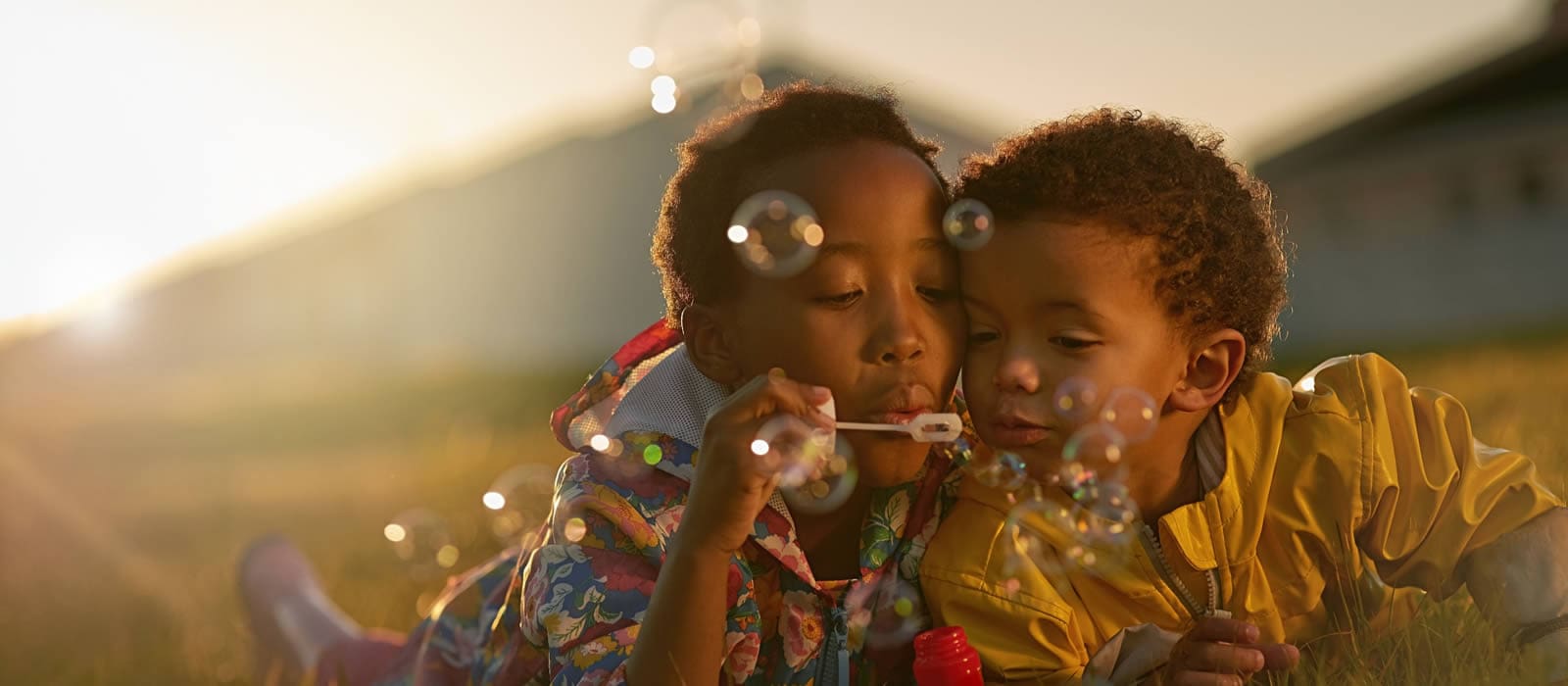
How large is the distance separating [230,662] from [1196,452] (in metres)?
2.44

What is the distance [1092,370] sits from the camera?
7.54ft

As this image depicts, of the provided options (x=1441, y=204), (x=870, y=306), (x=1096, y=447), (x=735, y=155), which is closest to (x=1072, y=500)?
(x=1096, y=447)

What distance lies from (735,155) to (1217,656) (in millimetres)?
1092

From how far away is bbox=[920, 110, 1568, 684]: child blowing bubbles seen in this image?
2.31 meters

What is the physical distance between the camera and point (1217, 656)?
2.12 metres

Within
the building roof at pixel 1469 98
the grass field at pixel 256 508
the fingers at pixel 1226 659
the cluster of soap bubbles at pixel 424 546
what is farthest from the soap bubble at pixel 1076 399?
the building roof at pixel 1469 98

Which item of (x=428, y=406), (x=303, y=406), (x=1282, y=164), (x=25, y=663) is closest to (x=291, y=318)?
(x=303, y=406)

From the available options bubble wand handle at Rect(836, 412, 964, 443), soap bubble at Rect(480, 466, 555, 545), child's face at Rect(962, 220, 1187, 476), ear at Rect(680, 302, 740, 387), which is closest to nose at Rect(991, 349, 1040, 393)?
child's face at Rect(962, 220, 1187, 476)

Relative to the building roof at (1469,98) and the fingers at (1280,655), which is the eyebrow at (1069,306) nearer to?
the fingers at (1280,655)

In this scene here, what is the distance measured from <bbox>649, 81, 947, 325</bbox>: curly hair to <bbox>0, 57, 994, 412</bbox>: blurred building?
13.4 metres

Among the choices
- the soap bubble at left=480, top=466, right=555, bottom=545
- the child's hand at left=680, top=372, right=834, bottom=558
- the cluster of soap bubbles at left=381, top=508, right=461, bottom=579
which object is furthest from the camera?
the cluster of soap bubbles at left=381, top=508, right=461, bottom=579

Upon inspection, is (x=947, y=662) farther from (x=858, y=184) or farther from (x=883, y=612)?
(x=858, y=184)

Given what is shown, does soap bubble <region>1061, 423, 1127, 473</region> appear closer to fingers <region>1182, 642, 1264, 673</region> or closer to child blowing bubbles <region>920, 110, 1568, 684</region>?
child blowing bubbles <region>920, 110, 1568, 684</region>

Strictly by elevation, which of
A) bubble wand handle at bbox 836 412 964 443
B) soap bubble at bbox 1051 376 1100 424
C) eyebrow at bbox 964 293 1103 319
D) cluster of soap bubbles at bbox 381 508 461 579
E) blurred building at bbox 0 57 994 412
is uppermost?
eyebrow at bbox 964 293 1103 319
